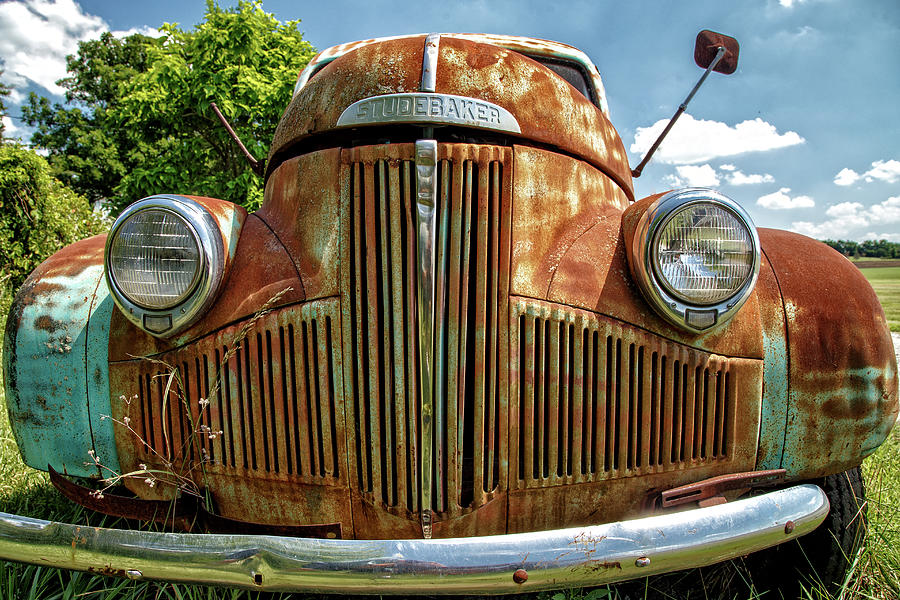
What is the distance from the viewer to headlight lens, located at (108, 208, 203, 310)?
137 cm

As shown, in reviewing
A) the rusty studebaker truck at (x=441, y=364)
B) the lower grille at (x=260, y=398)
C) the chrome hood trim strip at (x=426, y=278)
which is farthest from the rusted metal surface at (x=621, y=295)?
the lower grille at (x=260, y=398)

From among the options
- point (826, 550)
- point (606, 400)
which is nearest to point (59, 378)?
point (606, 400)

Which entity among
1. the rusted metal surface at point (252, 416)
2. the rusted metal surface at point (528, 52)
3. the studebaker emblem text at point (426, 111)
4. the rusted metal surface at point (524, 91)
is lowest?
the rusted metal surface at point (252, 416)

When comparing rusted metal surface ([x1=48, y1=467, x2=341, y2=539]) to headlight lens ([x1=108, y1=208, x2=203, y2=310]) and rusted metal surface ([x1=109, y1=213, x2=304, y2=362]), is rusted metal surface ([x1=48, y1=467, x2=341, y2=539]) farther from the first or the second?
headlight lens ([x1=108, y1=208, x2=203, y2=310])

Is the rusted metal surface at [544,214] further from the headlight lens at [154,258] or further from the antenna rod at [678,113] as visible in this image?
the antenna rod at [678,113]

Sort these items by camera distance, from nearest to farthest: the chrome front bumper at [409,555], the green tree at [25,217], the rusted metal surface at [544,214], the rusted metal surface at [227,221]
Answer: the chrome front bumper at [409,555], the rusted metal surface at [544,214], the rusted metal surface at [227,221], the green tree at [25,217]

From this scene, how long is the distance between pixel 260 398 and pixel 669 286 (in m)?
1.11

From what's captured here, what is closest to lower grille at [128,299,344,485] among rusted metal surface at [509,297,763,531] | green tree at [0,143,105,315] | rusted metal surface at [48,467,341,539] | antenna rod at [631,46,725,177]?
rusted metal surface at [48,467,341,539]

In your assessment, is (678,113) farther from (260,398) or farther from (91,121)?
(91,121)

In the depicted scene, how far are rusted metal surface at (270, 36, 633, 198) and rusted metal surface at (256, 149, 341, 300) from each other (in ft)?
0.41

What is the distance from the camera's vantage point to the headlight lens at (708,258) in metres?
1.34

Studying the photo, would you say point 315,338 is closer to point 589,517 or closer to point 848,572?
point 589,517

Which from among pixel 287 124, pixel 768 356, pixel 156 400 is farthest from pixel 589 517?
pixel 287 124

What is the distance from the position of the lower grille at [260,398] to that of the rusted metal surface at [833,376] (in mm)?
1262
